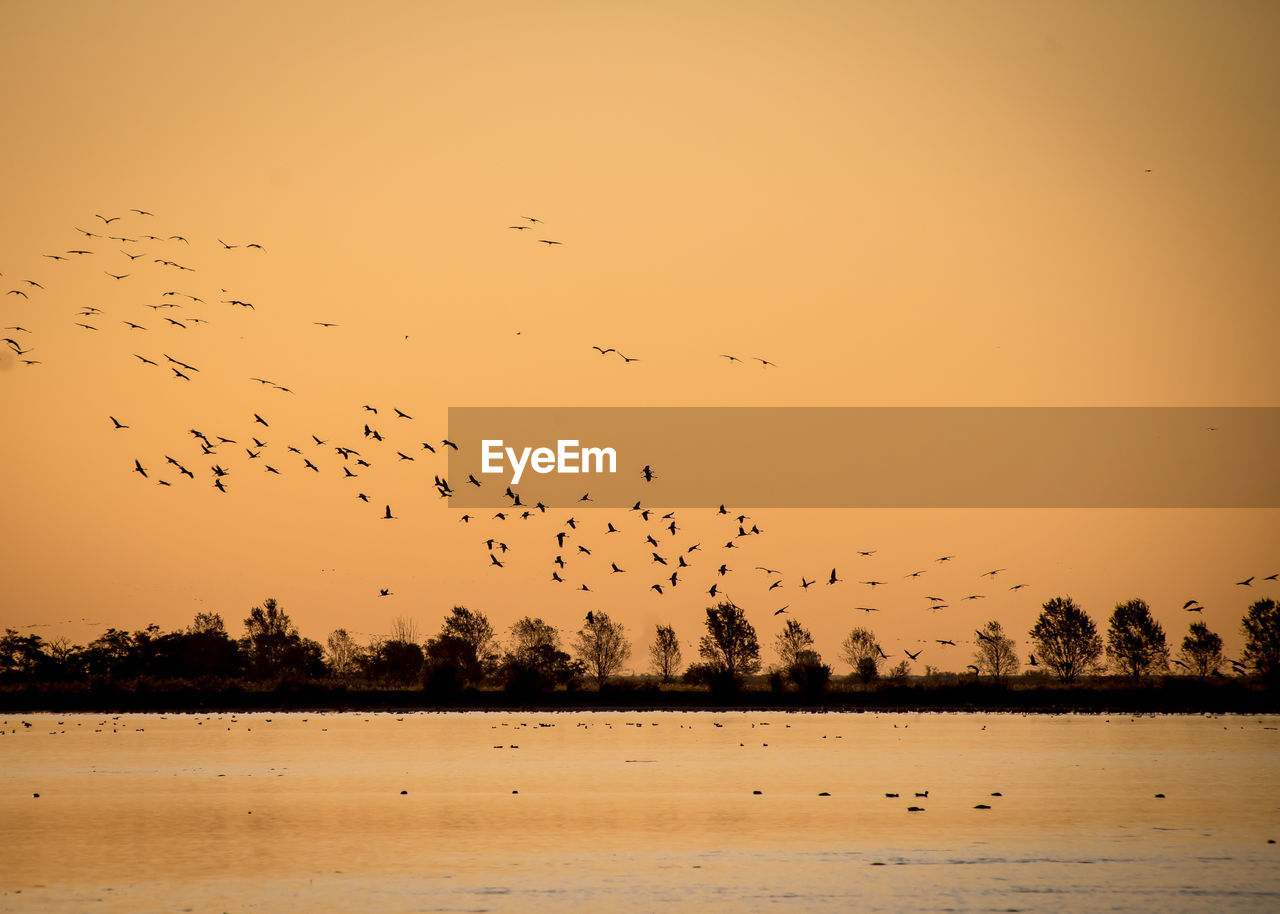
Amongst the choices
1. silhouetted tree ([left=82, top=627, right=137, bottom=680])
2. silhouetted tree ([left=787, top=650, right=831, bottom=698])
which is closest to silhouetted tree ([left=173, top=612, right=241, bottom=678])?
silhouetted tree ([left=82, top=627, right=137, bottom=680])

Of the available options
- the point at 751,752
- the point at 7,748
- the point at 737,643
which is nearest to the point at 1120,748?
the point at 751,752

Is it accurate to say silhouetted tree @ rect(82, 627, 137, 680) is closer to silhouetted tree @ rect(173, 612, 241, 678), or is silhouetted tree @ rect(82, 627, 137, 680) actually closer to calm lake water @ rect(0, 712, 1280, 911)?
silhouetted tree @ rect(173, 612, 241, 678)

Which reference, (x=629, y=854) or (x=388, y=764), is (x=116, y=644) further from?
(x=629, y=854)

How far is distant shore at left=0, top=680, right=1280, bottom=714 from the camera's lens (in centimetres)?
14038

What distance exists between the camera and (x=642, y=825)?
44031 mm

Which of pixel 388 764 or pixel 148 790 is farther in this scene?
pixel 388 764

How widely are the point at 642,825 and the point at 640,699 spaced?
108m

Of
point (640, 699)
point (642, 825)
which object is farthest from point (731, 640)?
point (642, 825)

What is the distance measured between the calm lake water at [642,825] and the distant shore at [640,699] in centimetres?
5627

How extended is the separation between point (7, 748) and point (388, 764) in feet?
90.7

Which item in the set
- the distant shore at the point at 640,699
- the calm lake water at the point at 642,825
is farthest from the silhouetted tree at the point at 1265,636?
the calm lake water at the point at 642,825

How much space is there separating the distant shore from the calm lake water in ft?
185

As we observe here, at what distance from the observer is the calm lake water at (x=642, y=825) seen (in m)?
31.3

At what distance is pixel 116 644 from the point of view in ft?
611
